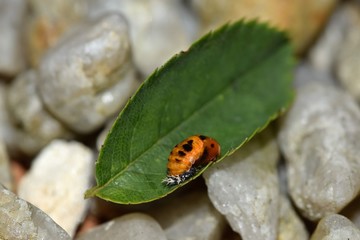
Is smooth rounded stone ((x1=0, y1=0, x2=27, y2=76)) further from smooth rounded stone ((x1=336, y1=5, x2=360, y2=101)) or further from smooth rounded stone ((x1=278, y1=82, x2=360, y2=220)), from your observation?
smooth rounded stone ((x1=336, y1=5, x2=360, y2=101))

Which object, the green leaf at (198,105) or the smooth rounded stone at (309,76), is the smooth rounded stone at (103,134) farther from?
the smooth rounded stone at (309,76)

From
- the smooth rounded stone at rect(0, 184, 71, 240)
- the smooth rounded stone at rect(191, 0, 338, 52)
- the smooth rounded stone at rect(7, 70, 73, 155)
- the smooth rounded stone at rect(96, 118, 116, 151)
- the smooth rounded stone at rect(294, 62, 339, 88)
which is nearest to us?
the smooth rounded stone at rect(0, 184, 71, 240)

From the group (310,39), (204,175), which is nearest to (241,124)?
(204,175)

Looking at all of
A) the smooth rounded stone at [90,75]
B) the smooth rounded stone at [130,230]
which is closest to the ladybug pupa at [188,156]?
the smooth rounded stone at [130,230]

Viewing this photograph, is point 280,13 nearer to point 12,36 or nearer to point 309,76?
point 309,76

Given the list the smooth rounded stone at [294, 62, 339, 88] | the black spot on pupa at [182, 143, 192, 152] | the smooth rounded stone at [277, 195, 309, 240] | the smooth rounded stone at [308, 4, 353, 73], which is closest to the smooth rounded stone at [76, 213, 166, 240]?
the black spot on pupa at [182, 143, 192, 152]

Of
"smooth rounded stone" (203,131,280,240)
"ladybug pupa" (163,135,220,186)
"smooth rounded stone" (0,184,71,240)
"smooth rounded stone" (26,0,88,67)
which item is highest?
"smooth rounded stone" (26,0,88,67)

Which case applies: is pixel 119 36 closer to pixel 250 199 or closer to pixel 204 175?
pixel 204 175
